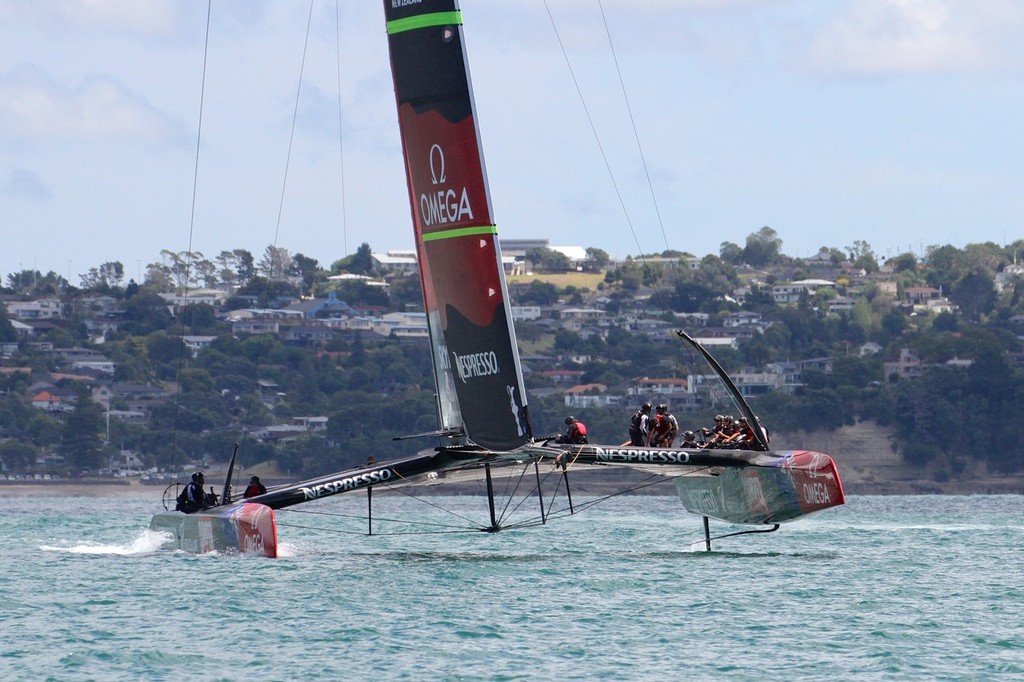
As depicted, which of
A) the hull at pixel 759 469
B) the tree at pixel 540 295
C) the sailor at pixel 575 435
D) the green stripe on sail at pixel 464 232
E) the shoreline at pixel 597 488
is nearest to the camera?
the green stripe on sail at pixel 464 232

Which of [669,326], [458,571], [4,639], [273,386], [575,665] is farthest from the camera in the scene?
[669,326]

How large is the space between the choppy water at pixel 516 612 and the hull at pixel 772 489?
0.65m

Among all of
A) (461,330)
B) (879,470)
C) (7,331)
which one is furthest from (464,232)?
(7,331)

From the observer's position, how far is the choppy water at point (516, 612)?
44.6ft

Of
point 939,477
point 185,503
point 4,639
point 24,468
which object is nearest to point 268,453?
point 24,468

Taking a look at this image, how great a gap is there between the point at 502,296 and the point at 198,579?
4418mm

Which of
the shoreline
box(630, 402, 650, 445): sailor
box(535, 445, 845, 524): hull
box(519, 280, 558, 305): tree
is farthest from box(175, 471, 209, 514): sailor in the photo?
box(519, 280, 558, 305): tree

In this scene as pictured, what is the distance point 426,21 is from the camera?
18.3 metres

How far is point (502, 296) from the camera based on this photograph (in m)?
18.0

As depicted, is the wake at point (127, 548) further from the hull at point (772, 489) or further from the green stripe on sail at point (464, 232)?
the hull at point (772, 489)

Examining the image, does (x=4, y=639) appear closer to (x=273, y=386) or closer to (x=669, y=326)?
(x=273, y=386)

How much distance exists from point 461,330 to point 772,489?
368 cm

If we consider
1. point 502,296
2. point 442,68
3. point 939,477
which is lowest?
point 939,477

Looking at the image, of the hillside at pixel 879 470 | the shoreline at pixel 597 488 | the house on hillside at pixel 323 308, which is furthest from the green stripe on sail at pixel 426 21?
the house on hillside at pixel 323 308
